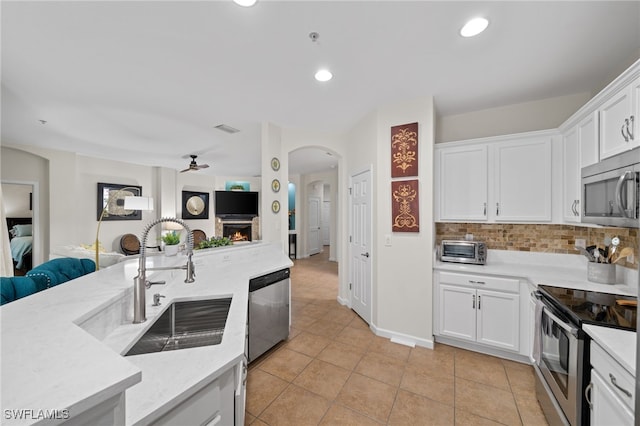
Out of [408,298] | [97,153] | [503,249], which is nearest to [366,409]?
[408,298]

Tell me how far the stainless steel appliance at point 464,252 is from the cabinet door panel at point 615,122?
1.18 metres

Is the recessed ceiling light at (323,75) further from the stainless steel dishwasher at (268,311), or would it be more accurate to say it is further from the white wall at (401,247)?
the stainless steel dishwasher at (268,311)

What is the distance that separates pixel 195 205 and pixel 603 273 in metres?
8.04

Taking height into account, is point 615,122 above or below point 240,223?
above

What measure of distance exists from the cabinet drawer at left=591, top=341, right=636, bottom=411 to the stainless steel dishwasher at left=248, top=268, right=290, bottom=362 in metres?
2.16

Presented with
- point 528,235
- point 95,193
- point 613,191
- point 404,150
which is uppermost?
point 404,150

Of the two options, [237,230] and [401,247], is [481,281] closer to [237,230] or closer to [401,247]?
[401,247]

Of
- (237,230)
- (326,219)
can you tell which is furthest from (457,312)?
(326,219)

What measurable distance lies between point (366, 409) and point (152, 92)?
3.42 meters

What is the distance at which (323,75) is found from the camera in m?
2.15

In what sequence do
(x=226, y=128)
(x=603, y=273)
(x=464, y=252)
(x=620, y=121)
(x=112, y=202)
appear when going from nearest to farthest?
(x=620, y=121)
(x=603, y=273)
(x=464, y=252)
(x=226, y=128)
(x=112, y=202)

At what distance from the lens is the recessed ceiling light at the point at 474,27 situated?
61.4 inches

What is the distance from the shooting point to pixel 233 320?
1.25 metres

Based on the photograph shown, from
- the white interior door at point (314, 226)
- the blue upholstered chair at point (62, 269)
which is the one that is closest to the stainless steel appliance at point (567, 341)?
the blue upholstered chair at point (62, 269)
